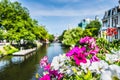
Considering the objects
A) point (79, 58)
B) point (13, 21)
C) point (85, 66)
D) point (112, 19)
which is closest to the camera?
point (85, 66)

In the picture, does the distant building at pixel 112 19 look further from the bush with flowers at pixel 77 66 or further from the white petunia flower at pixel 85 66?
the white petunia flower at pixel 85 66

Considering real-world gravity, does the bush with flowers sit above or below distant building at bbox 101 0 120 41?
below

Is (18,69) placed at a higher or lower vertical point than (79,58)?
lower

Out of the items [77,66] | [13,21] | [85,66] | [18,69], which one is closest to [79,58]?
[77,66]

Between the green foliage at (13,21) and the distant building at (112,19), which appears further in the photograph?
the green foliage at (13,21)

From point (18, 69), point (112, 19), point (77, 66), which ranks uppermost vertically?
point (112, 19)

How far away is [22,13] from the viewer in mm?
53750

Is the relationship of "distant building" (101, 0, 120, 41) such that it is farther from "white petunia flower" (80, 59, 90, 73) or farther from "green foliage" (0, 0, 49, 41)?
"white petunia flower" (80, 59, 90, 73)

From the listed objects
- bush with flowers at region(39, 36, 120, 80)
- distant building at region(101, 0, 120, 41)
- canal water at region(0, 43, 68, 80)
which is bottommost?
canal water at region(0, 43, 68, 80)

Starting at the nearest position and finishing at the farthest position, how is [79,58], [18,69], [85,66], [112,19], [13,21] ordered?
[85,66], [79,58], [18,69], [112,19], [13,21]

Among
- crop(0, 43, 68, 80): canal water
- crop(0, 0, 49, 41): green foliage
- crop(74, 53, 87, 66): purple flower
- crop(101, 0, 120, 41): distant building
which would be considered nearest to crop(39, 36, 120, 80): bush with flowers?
crop(74, 53, 87, 66): purple flower

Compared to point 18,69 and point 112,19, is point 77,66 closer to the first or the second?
point 18,69

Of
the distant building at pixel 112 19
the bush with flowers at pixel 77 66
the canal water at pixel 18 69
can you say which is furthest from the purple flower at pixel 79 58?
the distant building at pixel 112 19

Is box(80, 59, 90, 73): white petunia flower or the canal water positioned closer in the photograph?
box(80, 59, 90, 73): white petunia flower
